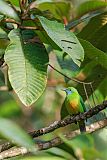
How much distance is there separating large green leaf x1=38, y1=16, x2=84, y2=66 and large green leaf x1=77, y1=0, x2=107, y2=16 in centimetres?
60

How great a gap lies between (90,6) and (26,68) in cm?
75

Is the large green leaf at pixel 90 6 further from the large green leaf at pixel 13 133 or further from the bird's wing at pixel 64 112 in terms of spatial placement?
the large green leaf at pixel 13 133

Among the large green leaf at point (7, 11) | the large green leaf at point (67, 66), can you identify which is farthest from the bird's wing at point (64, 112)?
the large green leaf at point (7, 11)

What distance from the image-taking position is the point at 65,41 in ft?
5.11

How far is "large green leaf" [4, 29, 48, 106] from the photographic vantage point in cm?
157

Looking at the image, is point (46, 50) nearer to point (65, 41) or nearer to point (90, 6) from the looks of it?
point (65, 41)

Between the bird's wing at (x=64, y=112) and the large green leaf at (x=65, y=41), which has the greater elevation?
the large green leaf at (x=65, y=41)

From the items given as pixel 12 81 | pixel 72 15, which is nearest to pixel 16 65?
pixel 12 81

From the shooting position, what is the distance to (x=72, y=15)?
2.41 m

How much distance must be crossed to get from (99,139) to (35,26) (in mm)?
932

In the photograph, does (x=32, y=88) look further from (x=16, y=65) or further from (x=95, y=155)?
(x=95, y=155)

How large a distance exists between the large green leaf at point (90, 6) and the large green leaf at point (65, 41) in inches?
23.8

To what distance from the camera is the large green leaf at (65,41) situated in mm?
1510

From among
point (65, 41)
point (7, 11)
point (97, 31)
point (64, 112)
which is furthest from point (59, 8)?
point (65, 41)
